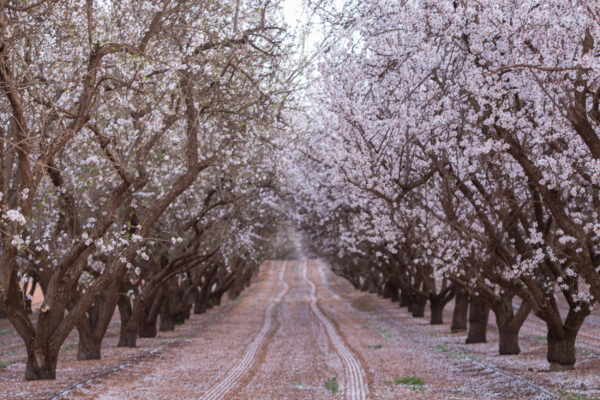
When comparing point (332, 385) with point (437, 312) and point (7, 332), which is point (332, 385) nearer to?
point (437, 312)

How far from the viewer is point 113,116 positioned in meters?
17.6

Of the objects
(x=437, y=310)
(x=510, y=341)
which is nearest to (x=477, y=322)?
(x=510, y=341)

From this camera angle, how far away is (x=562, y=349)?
18.0 meters

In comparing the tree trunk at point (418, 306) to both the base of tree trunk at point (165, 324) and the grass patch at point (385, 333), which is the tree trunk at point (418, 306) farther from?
the base of tree trunk at point (165, 324)

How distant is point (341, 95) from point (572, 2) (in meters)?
6.38

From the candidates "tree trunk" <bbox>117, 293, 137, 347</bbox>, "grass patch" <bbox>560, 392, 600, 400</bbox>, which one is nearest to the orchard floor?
"grass patch" <bbox>560, 392, 600, 400</bbox>

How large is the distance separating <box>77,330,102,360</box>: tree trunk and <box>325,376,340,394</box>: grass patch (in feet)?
28.9

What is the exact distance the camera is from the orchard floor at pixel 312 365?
1545 centimetres

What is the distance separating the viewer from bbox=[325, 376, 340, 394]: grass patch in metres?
15.5

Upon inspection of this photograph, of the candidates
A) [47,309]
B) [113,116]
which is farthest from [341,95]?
[47,309]

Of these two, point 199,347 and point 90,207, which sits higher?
point 90,207

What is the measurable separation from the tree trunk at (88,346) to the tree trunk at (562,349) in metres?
14.0

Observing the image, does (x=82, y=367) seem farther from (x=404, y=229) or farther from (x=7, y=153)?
(x=404, y=229)

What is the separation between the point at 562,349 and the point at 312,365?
23.6 feet
